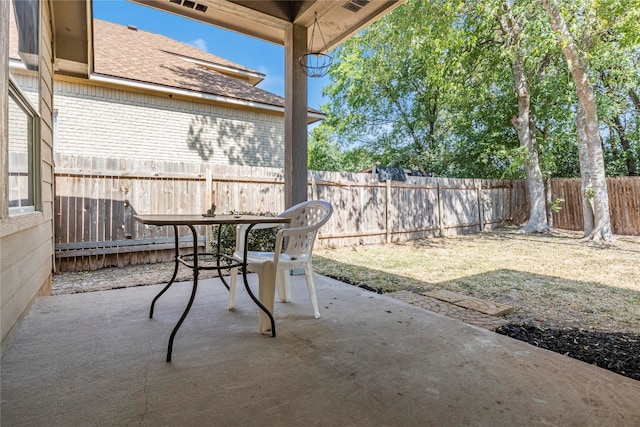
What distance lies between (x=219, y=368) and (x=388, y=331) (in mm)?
1082

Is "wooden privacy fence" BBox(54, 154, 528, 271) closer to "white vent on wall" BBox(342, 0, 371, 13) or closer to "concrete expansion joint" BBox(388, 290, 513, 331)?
"white vent on wall" BBox(342, 0, 371, 13)

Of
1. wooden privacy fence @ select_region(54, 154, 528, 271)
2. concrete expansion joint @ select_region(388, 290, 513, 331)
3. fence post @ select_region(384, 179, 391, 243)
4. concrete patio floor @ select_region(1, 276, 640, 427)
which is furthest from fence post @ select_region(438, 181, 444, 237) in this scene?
concrete patio floor @ select_region(1, 276, 640, 427)

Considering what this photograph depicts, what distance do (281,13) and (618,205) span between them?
9.36 m

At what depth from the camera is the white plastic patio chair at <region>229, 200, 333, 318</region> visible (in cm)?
229

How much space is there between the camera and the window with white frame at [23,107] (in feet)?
6.70

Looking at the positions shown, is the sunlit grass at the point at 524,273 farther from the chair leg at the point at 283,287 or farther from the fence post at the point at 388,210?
the chair leg at the point at 283,287

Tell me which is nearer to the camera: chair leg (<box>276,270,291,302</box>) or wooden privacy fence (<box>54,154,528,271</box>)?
chair leg (<box>276,270,291,302</box>)

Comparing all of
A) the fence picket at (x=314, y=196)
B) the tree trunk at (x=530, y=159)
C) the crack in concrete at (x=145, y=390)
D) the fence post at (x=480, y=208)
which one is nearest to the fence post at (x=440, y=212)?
the fence picket at (x=314, y=196)

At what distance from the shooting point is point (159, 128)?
23.9 feet

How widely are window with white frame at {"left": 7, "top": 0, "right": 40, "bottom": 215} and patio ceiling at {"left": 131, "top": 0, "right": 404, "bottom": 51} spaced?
115cm

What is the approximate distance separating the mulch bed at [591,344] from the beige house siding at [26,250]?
2.92 metres

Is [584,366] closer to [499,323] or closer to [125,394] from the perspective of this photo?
[499,323]

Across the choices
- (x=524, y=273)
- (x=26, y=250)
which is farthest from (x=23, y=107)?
(x=524, y=273)

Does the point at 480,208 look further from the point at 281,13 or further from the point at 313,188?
the point at 281,13
